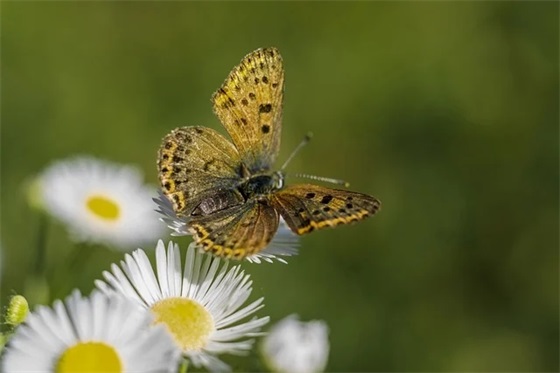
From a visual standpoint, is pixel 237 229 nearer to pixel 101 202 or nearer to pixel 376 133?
pixel 101 202

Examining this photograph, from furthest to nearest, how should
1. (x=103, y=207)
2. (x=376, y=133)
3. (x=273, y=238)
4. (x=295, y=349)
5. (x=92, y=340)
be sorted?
1. (x=376, y=133)
2. (x=103, y=207)
3. (x=273, y=238)
4. (x=295, y=349)
5. (x=92, y=340)

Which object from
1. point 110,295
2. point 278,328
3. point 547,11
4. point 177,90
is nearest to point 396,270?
point 177,90

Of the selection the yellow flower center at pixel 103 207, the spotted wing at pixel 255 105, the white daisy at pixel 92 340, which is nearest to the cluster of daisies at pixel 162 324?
the white daisy at pixel 92 340

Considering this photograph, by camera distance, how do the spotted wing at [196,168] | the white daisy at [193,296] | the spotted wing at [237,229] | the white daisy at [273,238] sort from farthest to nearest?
the spotted wing at [196,168]
the white daisy at [273,238]
the spotted wing at [237,229]
the white daisy at [193,296]

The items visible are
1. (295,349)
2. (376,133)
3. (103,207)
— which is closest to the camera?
(295,349)

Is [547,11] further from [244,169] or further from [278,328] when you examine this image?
[278,328]

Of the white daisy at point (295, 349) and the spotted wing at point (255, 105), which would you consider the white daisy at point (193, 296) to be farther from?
the spotted wing at point (255, 105)

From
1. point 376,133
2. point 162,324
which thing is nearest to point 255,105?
point 162,324

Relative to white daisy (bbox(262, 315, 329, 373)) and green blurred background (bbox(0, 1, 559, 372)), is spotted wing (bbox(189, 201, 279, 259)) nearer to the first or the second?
white daisy (bbox(262, 315, 329, 373))
